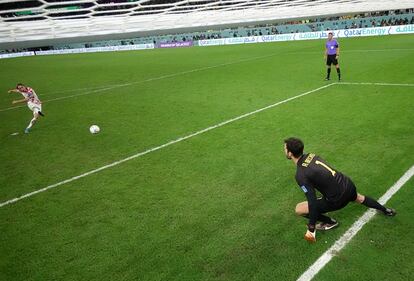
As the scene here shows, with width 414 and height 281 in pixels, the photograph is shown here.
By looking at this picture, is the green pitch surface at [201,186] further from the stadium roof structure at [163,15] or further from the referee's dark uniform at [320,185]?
the stadium roof structure at [163,15]

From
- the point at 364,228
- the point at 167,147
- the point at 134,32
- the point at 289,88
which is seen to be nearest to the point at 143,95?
the point at 289,88

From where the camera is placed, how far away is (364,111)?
34.6 feet

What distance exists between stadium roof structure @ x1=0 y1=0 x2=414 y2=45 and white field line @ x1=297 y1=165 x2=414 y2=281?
44.8 m

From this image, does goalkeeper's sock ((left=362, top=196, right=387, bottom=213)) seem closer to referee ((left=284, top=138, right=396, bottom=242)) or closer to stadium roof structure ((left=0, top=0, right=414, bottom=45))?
referee ((left=284, top=138, right=396, bottom=242))

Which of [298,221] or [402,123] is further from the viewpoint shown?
[402,123]

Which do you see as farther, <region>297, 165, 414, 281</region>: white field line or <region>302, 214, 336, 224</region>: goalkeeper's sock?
<region>302, 214, 336, 224</region>: goalkeeper's sock

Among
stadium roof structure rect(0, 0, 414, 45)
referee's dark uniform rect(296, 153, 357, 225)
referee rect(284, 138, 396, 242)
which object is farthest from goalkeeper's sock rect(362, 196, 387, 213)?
stadium roof structure rect(0, 0, 414, 45)

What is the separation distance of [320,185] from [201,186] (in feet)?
8.82

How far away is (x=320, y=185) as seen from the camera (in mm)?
4680

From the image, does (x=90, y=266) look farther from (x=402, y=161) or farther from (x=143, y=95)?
(x=143, y=95)

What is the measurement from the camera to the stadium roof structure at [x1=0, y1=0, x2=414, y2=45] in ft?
153

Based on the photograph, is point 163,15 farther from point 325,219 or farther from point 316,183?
point 316,183

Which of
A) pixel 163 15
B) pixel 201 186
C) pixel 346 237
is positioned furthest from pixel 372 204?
pixel 163 15

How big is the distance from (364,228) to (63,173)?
6.24m
